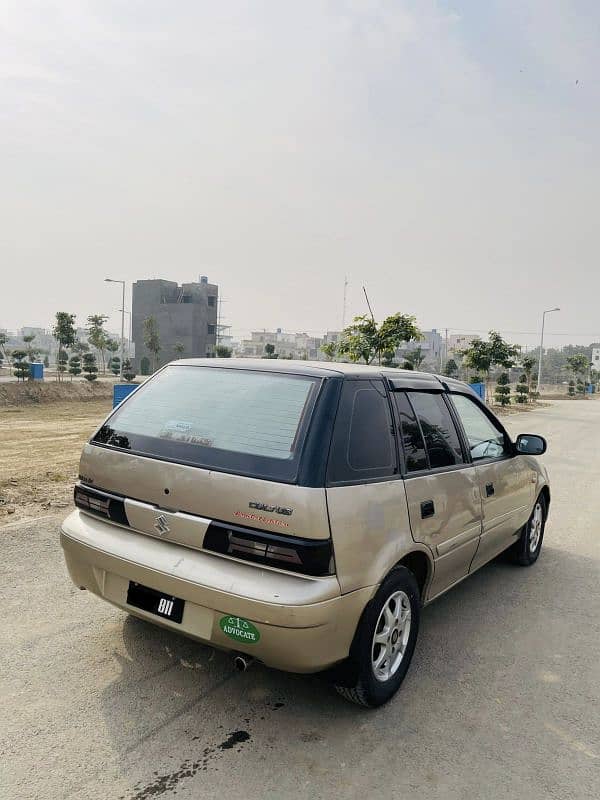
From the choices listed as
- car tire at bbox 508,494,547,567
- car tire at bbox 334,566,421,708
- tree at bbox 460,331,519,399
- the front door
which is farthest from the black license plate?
tree at bbox 460,331,519,399

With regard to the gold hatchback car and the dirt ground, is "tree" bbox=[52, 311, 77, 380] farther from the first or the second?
the gold hatchback car

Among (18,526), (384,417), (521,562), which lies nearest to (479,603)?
(521,562)

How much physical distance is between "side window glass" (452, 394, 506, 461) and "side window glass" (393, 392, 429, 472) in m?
0.74

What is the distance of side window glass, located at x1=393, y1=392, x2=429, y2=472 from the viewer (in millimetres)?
3352

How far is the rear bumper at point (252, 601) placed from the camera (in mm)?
2562

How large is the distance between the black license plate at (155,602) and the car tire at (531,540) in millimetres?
3400

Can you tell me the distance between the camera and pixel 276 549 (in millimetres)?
2633

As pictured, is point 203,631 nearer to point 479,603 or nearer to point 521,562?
point 479,603

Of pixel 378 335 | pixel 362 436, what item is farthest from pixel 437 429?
pixel 378 335

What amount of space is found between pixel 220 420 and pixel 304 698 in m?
1.51

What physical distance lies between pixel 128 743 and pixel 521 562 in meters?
3.80

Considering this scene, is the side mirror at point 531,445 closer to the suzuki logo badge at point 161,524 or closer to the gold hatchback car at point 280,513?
the gold hatchback car at point 280,513

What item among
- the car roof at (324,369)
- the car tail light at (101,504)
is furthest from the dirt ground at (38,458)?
the car roof at (324,369)

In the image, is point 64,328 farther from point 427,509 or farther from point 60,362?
point 427,509
